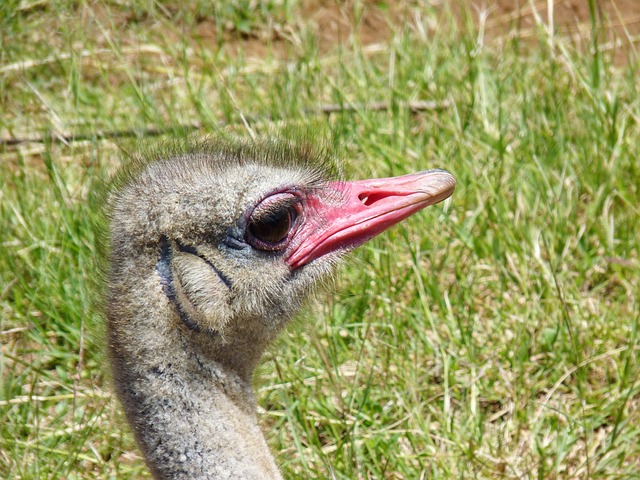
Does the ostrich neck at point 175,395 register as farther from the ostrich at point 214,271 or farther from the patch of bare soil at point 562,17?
the patch of bare soil at point 562,17

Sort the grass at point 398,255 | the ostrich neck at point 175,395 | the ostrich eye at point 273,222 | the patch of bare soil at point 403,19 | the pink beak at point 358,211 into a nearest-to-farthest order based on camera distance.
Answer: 1. the ostrich neck at point 175,395
2. the ostrich eye at point 273,222
3. the pink beak at point 358,211
4. the grass at point 398,255
5. the patch of bare soil at point 403,19

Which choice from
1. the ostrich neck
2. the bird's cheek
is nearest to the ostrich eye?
the bird's cheek

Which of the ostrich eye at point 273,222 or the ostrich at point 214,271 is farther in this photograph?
the ostrich eye at point 273,222

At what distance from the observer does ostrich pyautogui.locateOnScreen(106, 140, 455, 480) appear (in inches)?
86.3

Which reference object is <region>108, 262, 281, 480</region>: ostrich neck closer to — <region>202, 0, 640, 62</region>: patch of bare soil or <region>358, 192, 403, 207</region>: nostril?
<region>358, 192, 403, 207</region>: nostril

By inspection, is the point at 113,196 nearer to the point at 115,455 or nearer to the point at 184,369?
the point at 184,369

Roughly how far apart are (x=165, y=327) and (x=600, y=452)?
149cm

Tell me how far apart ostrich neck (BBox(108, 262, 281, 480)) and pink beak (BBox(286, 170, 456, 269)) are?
34 cm

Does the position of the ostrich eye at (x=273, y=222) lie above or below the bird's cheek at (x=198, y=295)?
above

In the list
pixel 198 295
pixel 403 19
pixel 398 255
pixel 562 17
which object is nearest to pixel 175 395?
pixel 198 295

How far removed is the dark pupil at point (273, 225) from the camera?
233 centimetres

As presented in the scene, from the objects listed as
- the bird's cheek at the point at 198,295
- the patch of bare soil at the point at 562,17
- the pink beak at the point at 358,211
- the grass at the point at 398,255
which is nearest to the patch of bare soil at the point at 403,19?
the patch of bare soil at the point at 562,17

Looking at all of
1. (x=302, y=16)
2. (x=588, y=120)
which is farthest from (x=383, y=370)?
(x=302, y=16)

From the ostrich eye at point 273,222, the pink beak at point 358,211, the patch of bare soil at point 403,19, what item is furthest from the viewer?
the patch of bare soil at point 403,19
